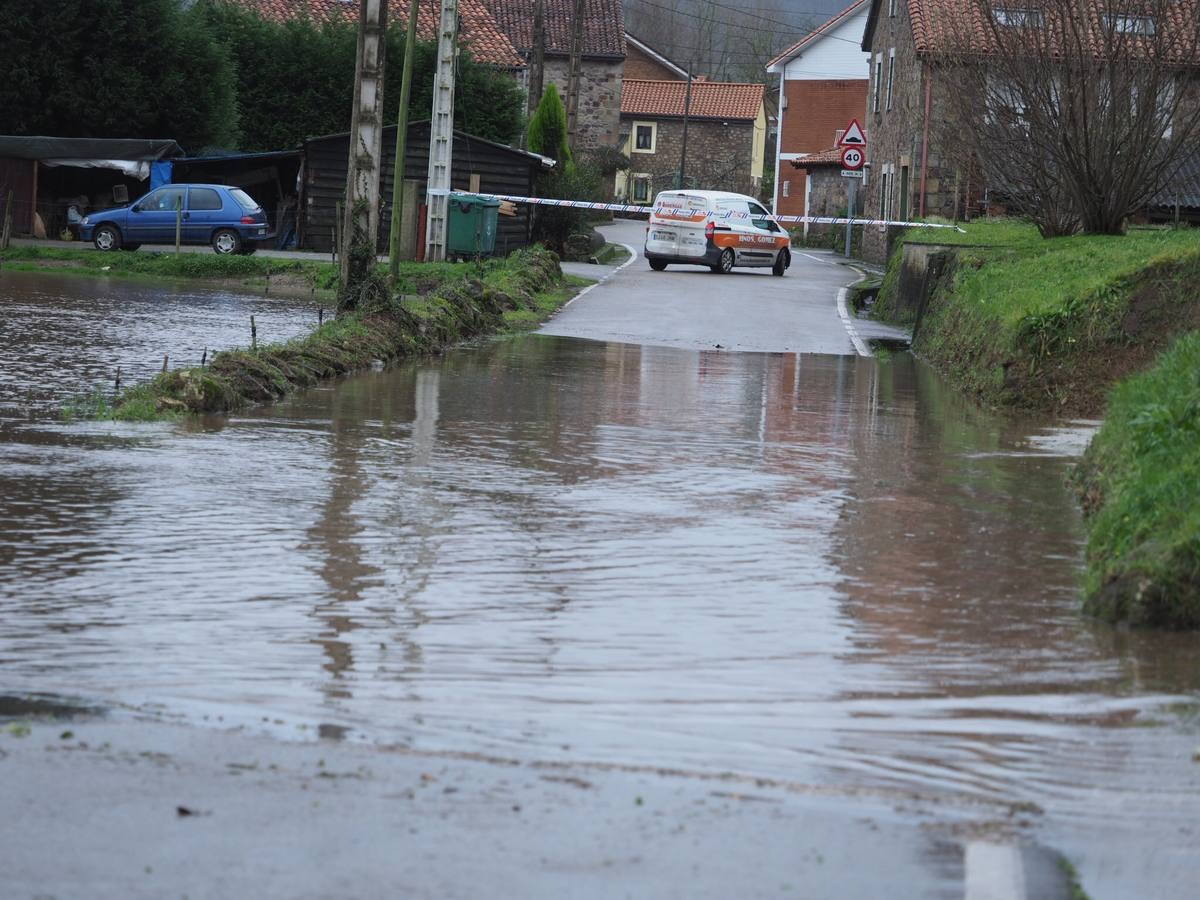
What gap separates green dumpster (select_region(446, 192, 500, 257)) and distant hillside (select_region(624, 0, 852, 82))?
69588 millimetres

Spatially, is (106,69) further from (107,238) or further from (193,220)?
(193,220)

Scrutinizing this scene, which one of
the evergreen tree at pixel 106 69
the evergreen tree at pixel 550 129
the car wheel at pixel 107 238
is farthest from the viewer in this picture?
the evergreen tree at pixel 550 129

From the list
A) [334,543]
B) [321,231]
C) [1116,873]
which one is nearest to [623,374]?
[334,543]

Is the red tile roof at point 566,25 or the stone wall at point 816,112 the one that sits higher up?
the red tile roof at point 566,25

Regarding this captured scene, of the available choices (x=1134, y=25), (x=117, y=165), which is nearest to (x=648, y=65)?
(x=117, y=165)

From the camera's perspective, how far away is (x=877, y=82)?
50656 mm

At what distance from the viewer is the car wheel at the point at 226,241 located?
115 feet

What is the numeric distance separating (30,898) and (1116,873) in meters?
2.65

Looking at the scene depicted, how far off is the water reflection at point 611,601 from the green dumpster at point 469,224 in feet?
74.5

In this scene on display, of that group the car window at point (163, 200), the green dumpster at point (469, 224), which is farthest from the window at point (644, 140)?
the car window at point (163, 200)

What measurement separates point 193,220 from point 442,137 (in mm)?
6234

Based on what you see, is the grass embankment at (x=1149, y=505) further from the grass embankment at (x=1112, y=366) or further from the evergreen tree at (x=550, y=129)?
the evergreen tree at (x=550, y=129)

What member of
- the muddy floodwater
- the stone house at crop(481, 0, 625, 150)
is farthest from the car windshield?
the stone house at crop(481, 0, 625, 150)

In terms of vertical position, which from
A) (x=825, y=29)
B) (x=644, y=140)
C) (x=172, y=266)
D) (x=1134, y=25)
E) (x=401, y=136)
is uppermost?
(x=825, y=29)
